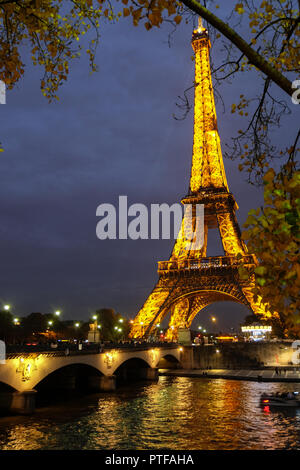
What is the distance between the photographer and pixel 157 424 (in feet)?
94.5

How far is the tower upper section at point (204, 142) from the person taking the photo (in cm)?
8108

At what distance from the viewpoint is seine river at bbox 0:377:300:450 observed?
77.3ft

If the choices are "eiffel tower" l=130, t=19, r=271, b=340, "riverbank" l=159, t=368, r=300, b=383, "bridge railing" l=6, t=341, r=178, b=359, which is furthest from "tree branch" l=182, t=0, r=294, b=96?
"eiffel tower" l=130, t=19, r=271, b=340

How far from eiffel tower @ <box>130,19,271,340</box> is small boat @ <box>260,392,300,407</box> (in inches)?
896

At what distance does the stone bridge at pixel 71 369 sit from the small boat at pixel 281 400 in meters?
16.1

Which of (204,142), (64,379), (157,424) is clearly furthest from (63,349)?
(204,142)

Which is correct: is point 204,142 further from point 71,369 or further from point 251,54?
point 251,54

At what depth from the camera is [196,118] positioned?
281 ft

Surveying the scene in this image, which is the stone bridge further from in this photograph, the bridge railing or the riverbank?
the riverbank

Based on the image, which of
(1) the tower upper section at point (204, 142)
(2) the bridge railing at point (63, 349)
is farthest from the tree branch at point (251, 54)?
(1) the tower upper section at point (204, 142)

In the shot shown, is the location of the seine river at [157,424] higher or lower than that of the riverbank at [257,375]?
lower

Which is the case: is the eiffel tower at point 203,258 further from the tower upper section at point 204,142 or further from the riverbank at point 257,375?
the riverbank at point 257,375

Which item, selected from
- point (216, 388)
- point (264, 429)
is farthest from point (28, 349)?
point (216, 388)
